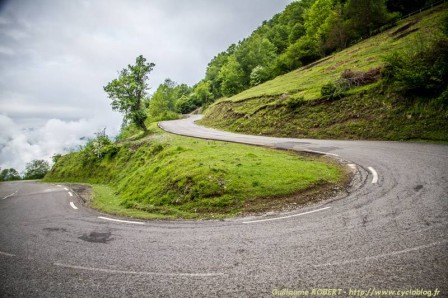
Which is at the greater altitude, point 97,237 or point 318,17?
point 318,17

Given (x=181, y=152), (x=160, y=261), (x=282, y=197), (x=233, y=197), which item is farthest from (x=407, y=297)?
(x=181, y=152)

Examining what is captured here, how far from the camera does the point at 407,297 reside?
402 centimetres

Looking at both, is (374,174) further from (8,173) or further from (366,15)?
(8,173)

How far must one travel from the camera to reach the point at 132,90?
33625mm

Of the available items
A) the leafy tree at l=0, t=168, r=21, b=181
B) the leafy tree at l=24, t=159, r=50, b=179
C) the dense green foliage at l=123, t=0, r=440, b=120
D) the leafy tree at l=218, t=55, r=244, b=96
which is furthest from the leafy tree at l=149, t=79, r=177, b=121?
the leafy tree at l=0, t=168, r=21, b=181

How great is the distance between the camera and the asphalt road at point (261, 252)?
4.73 metres

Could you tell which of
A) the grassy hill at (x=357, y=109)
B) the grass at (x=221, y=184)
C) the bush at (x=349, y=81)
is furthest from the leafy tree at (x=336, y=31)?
the grass at (x=221, y=184)

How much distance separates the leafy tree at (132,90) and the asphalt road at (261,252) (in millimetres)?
25802

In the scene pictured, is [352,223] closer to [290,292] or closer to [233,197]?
[290,292]

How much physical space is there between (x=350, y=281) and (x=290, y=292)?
1.19 m

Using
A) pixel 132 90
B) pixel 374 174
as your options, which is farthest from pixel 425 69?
pixel 132 90

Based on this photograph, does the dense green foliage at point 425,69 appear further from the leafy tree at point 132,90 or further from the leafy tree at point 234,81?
the leafy tree at point 234,81

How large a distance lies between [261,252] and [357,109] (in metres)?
21.3

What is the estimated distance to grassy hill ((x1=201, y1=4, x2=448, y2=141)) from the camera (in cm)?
1775
